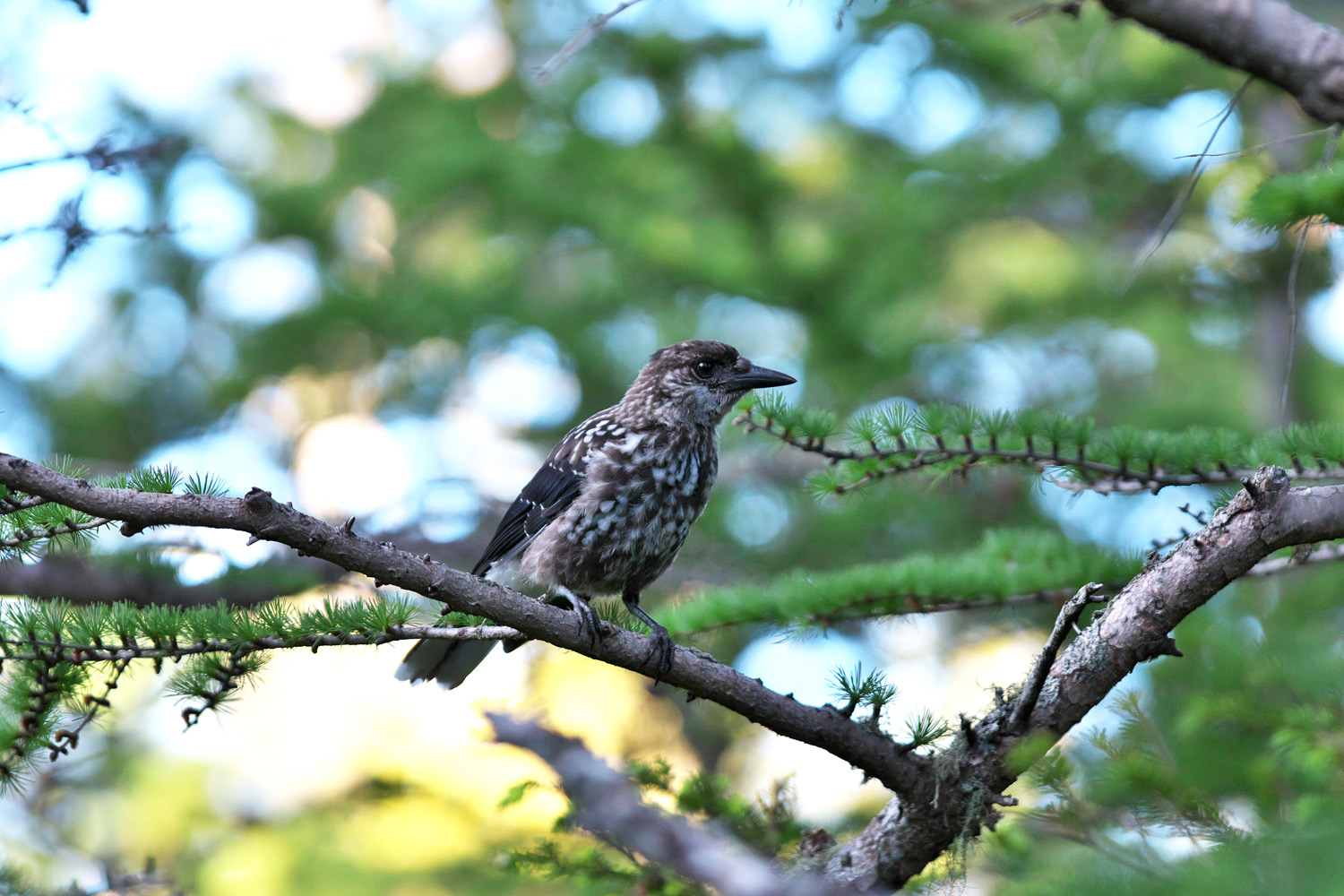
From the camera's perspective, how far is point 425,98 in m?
8.30

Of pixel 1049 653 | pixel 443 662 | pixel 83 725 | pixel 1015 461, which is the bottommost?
pixel 83 725

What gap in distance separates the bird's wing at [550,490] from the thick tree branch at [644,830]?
0.80m

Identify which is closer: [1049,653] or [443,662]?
[1049,653]

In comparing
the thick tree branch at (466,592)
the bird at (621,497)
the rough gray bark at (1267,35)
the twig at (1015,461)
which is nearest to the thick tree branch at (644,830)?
the thick tree branch at (466,592)

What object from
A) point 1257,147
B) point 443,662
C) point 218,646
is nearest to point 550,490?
point 443,662

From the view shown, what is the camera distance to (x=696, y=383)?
4.09 metres

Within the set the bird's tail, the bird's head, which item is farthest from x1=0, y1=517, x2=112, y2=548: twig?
the bird's head

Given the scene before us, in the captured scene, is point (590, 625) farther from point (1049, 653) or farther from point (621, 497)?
point (621, 497)

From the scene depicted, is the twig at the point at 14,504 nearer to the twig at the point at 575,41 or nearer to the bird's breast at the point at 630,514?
the twig at the point at 575,41

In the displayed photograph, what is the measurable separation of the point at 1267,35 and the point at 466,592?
245 cm

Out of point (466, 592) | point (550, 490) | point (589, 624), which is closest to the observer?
point (466, 592)

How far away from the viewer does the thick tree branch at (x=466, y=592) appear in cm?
180

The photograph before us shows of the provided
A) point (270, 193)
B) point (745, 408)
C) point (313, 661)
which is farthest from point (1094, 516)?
point (270, 193)

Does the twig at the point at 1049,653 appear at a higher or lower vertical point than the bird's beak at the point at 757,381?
lower
